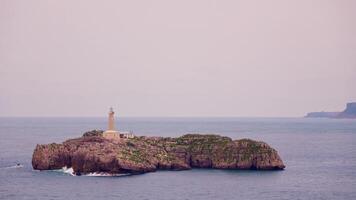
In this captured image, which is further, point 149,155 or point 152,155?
point 152,155

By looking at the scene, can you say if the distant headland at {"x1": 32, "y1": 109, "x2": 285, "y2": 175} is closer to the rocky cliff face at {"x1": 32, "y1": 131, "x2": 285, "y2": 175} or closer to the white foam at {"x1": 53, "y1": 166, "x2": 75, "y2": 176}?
the rocky cliff face at {"x1": 32, "y1": 131, "x2": 285, "y2": 175}

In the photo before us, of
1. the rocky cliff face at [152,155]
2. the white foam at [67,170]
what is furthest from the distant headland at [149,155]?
the white foam at [67,170]

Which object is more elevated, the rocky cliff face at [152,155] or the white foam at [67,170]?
the rocky cliff face at [152,155]

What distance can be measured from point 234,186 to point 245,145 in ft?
59.9

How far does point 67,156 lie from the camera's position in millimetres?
110812

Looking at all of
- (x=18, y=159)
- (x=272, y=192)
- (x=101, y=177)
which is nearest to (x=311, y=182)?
(x=272, y=192)

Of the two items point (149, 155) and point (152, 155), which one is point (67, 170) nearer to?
point (149, 155)

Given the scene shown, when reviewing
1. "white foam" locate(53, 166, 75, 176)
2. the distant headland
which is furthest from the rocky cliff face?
"white foam" locate(53, 166, 75, 176)

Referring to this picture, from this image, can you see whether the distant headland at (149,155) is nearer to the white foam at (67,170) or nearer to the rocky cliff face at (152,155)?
the rocky cliff face at (152,155)

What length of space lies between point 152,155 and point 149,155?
73 centimetres

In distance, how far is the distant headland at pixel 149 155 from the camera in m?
107

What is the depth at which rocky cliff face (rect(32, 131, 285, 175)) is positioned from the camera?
107312 millimetres

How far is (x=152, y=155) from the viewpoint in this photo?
115 meters

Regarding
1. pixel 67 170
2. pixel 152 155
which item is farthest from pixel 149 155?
pixel 67 170
